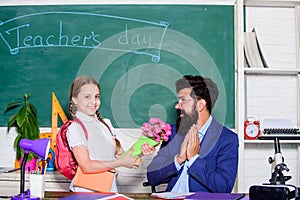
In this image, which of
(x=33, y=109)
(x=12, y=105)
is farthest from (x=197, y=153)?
(x=12, y=105)

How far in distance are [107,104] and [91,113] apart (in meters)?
0.70

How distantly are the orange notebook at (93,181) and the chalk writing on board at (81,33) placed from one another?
1.31 m

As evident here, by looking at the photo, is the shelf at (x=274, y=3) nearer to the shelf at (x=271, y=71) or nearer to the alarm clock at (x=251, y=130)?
the shelf at (x=271, y=71)

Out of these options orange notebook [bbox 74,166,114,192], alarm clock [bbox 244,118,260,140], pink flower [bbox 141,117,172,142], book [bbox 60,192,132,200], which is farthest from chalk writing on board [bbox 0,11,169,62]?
book [bbox 60,192,132,200]

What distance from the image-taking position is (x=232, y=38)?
399cm

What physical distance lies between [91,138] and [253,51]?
1.51m

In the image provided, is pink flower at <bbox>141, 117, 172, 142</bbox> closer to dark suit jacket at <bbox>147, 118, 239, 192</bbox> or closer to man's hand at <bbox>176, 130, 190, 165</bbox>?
man's hand at <bbox>176, 130, 190, 165</bbox>

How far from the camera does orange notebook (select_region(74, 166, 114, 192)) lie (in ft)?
10.0

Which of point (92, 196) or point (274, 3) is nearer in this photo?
point (92, 196)

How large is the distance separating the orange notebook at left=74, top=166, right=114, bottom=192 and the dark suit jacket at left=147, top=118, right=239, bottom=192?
1.36ft

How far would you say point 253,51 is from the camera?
3.82m

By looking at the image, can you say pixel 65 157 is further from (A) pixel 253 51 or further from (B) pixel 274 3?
(B) pixel 274 3

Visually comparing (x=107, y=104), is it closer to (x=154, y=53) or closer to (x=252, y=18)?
(x=154, y=53)

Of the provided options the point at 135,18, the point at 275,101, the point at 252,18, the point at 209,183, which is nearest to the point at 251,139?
the point at 275,101
